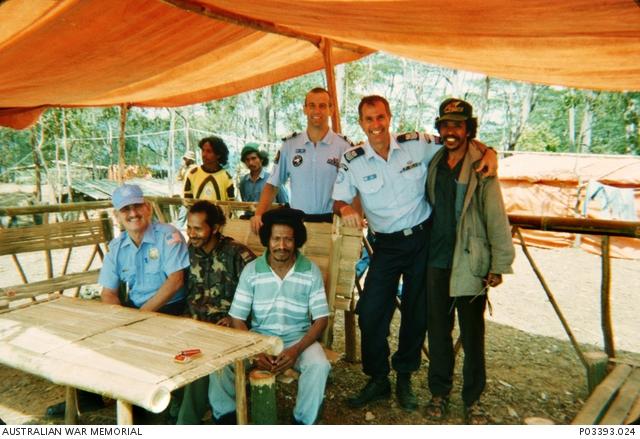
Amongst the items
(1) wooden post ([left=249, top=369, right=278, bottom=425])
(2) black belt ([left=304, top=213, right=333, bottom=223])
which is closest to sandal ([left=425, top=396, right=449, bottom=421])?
(1) wooden post ([left=249, top=369, right=278, bottom=425])

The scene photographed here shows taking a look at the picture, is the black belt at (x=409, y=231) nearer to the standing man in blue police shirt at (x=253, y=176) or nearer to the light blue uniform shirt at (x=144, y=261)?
the light blue uniform shirt at (x=144, y=261)

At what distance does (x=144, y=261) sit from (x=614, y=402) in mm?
2926

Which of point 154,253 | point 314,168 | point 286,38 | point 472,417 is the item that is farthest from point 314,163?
point 472,417

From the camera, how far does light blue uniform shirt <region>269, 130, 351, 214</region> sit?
392 cm

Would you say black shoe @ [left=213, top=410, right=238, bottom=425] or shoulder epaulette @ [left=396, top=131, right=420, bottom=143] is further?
shoulder epaulette @ [left=396, top=131, right=420, bottom=143]

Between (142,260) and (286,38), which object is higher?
(286,38)

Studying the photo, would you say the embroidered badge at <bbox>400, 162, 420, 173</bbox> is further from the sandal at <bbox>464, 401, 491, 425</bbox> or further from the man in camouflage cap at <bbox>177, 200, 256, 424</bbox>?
the sandal at <bbox>464, 401, 491, 425</bbox>

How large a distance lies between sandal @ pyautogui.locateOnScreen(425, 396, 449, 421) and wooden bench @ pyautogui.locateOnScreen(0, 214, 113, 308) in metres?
3.32

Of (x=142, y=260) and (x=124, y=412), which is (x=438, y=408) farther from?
(x=142, y=260)

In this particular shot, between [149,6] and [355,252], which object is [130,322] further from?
[149,6]

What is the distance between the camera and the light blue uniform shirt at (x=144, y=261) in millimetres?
3338

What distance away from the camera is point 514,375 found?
4.05 m

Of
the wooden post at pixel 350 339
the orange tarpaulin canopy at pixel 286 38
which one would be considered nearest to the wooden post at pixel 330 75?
the orange tarpaulin canopy at pixel 286 38

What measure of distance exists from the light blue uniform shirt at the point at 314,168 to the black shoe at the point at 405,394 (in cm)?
140
